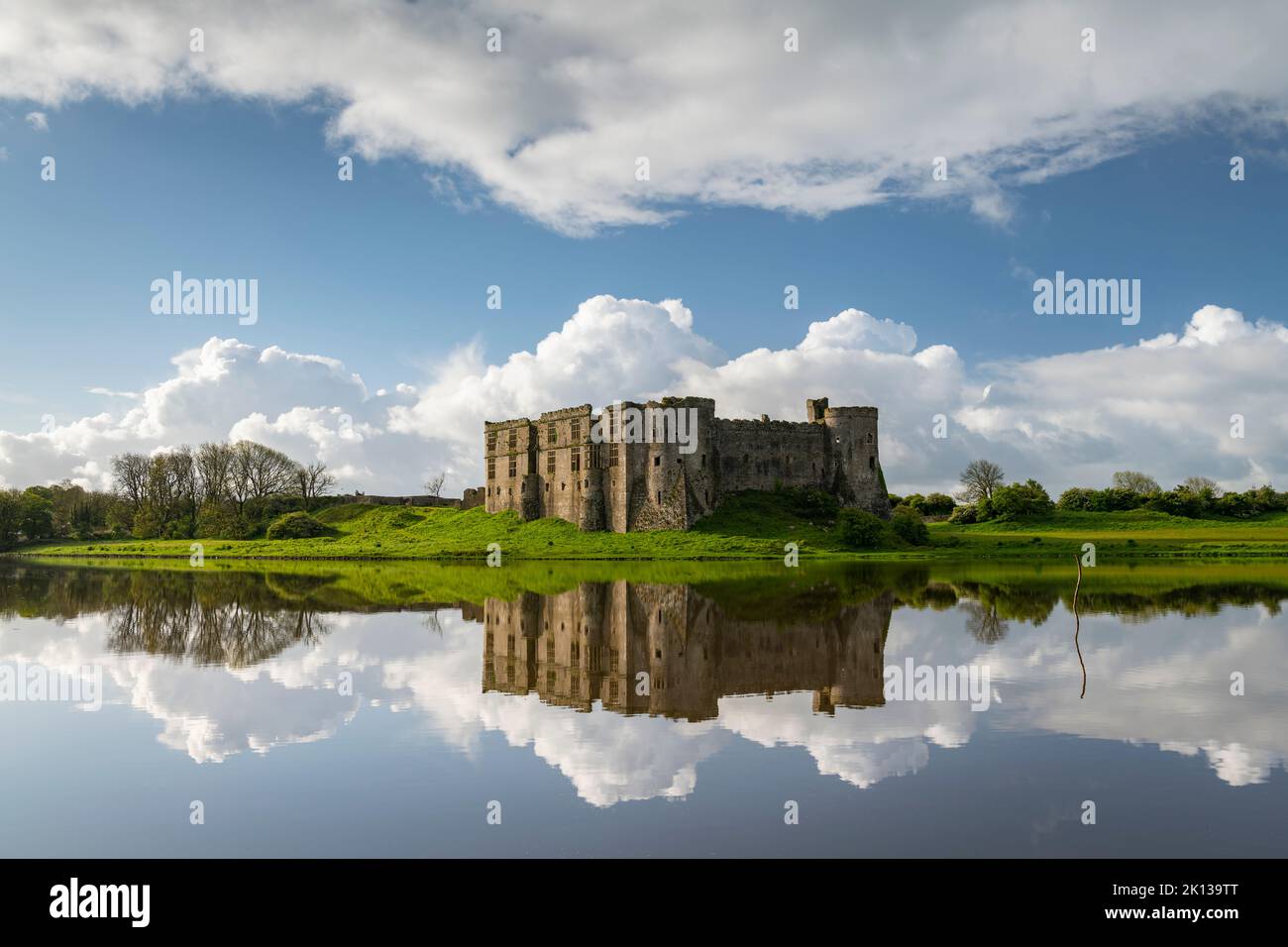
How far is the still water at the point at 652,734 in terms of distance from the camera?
9.31 metres

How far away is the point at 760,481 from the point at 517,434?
22.6 meters

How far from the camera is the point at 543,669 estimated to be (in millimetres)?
18641

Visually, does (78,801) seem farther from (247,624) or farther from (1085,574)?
(1085,574)

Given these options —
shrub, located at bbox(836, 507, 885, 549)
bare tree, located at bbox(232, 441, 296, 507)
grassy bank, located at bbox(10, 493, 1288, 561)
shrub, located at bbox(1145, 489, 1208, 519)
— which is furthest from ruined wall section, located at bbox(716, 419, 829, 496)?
bare tree, located at bbox(232, 441, 296, 507)

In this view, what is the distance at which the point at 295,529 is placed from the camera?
8994 centimetres

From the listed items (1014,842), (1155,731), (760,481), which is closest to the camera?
(1014,842)

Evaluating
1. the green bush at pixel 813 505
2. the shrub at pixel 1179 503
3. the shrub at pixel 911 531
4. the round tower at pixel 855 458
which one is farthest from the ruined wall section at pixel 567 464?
the shrub at pixel 1179 503

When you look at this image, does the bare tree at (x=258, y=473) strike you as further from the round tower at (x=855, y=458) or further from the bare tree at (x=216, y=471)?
the round tower at (x=855, y=458)

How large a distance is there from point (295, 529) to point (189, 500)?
1101 inches

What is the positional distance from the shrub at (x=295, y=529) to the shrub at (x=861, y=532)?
53.9 m

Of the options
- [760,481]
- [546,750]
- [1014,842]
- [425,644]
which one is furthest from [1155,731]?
[760,481]

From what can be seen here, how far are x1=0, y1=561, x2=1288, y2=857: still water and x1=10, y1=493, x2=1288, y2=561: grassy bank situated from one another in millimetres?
34845

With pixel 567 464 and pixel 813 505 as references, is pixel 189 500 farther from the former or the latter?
pixel 813 505

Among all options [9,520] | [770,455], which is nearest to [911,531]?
[770,455]
